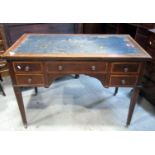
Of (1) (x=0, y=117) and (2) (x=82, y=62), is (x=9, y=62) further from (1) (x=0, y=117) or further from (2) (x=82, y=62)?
(1) (x=0, y=117)

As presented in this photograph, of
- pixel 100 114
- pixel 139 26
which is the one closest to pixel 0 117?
pixel 100 114

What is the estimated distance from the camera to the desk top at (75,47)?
124 centimetres

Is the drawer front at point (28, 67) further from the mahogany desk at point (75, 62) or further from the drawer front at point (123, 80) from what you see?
the drawer front at point (123, 80)

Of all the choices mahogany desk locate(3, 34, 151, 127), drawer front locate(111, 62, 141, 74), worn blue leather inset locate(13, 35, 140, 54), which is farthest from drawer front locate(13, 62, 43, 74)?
drawer front locate(111, 62, 141, 74)

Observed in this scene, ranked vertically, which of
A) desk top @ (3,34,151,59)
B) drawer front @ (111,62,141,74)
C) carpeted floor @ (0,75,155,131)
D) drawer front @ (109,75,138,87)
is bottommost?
carpeted floor @ (0,75,155,131)

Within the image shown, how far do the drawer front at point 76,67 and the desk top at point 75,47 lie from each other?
0.07 metres

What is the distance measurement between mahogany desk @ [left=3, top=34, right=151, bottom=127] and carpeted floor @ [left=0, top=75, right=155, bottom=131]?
391mm

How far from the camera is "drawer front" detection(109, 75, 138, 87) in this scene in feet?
4.35

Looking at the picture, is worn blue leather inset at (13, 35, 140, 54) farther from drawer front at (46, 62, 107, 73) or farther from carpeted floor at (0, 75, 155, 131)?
carpeted floor at (0, 75, 155, 131)

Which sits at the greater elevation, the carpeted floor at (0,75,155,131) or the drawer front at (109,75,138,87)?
the drawer front at (109,75,138,87)

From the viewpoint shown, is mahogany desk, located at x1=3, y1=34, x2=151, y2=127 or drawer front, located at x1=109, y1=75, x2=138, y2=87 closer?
mahogany desk, located at x1=3, y1=34, x2=151, y2=127

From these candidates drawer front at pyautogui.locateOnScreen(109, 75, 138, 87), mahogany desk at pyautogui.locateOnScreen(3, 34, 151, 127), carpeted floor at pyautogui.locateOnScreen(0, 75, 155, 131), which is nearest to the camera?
mahogany desk at pyautogui.locateOnScreen(3, 34, 151, 127)

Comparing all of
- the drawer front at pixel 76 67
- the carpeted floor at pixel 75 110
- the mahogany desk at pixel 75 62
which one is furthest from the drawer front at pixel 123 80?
the carpeted floor at pixel 75 110

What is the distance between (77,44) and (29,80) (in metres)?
0.52
